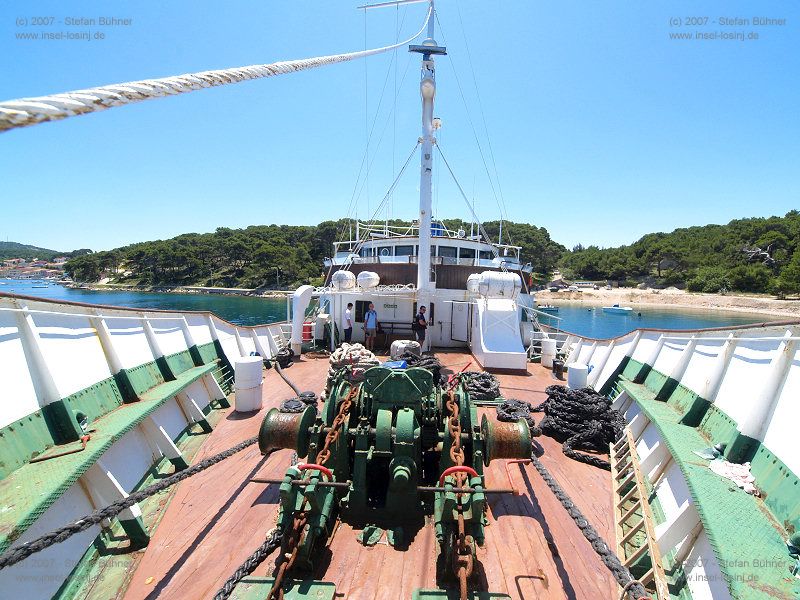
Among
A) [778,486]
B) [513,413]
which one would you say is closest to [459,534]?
[778,486]

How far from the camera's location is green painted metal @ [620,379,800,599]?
1.82 metres

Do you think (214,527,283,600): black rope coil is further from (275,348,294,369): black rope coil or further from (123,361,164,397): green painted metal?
(275,348,294,369): black rope coil

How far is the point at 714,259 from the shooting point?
65250 mm

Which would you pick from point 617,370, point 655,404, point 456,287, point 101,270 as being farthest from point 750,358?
point 101,270

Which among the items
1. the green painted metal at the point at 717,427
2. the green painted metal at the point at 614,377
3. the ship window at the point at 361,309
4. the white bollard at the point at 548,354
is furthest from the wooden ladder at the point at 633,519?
the ship window at the point at 361,309

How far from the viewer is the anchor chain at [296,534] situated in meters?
2.16

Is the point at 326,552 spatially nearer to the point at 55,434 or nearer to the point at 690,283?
the point at 55,434

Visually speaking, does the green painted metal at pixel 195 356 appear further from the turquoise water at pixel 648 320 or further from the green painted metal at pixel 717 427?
the turquoise water at pixel 648 320

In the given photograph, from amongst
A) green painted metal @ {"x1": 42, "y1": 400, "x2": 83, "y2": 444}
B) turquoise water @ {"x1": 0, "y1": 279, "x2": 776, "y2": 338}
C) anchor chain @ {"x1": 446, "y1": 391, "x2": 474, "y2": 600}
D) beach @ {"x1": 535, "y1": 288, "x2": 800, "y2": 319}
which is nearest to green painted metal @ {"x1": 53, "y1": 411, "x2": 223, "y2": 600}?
green painted metal @ {"x1": 42, "y1": 400, "x2": 83, "y2": 444}

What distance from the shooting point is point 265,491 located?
366 centimetres

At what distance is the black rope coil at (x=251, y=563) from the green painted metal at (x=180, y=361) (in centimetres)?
331

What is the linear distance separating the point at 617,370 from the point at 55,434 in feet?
24.6

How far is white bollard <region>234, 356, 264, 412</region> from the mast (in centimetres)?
490

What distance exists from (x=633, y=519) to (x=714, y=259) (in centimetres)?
8196
